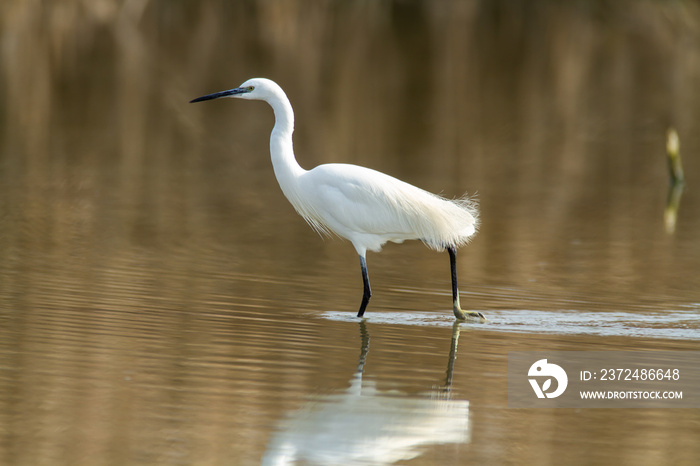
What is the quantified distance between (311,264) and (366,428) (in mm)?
5550

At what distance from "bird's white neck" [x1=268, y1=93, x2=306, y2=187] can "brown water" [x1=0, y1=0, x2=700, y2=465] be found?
3.38 ft

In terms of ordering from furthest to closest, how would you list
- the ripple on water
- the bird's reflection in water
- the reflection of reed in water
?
the reflection of reed in water → the ripple on water → the bird's reflection in water

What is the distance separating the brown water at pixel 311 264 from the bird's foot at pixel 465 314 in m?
0.19

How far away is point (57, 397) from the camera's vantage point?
611cm

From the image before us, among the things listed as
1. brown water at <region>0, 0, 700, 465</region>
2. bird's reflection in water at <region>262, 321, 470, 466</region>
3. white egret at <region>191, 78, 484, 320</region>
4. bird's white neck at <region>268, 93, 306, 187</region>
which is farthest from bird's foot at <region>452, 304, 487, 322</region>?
bird's reflection in water at <region>262, 321, 470, 466</region>

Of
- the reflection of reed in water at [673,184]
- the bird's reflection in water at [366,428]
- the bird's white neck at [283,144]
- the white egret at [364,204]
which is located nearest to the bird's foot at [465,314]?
the white egret at [364,204]

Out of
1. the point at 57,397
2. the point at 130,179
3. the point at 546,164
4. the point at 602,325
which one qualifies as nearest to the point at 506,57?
the point at 546,164

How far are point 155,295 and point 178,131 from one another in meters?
12.4

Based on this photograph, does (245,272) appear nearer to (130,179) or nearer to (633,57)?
(130,179)

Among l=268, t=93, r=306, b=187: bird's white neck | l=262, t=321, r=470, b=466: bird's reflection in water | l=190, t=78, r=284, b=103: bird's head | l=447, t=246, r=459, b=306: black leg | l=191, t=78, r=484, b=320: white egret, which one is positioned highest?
l=190, t=78, r=284, b=103: bird's head

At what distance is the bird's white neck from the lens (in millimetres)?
9438

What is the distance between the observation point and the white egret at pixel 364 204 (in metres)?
9.18

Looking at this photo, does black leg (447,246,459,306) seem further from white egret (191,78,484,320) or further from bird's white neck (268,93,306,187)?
bird's white neck (268,93,306,187)

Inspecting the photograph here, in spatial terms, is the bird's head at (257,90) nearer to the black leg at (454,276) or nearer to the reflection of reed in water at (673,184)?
the black leg at (454,276)
